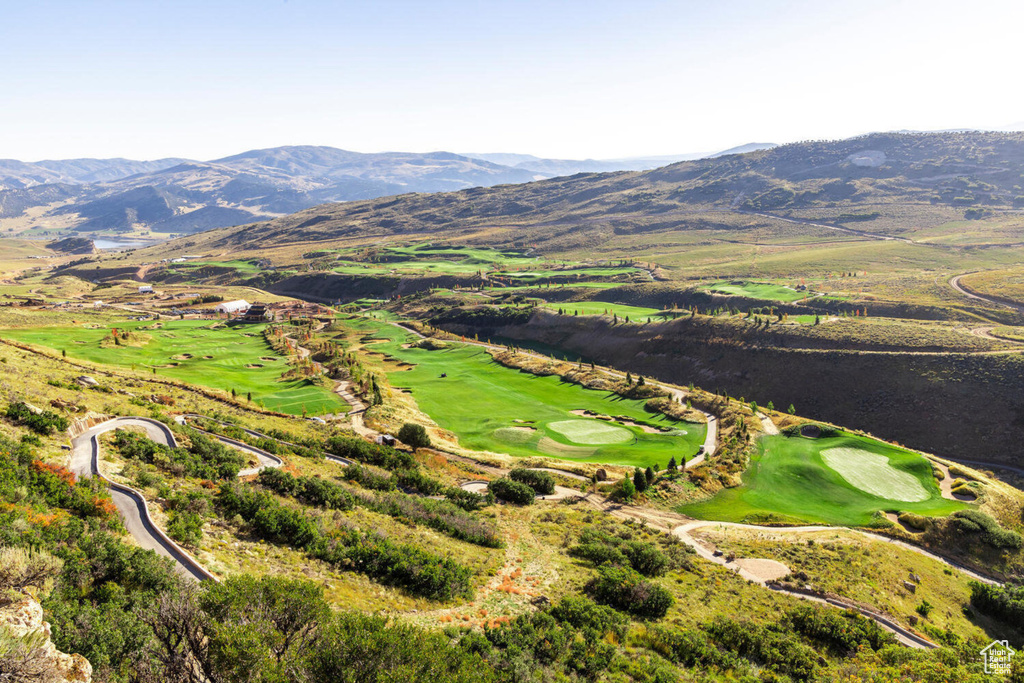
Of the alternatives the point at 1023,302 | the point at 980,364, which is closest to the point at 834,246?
the point at 1023,302

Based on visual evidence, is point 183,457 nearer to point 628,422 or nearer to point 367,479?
point 367,479

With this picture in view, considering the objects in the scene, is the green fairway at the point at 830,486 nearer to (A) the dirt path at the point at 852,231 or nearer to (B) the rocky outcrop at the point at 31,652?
(B) the rocky outcrop at the point at 31,652

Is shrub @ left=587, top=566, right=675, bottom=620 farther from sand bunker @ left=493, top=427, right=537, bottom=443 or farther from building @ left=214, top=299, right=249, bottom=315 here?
building @ left=214, top=299, right=249, bottom=315

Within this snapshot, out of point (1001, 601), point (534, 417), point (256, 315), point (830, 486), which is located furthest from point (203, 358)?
point (1001, 601)

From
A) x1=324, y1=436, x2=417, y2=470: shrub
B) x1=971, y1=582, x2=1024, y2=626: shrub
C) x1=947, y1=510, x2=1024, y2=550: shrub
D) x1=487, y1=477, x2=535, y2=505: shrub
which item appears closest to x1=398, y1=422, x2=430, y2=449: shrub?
x1=324, y1=436, x2=417, y2=470: shrub

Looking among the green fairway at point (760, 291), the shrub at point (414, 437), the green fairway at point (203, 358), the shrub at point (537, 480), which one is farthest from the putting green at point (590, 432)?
the green fairway at point (760, 291)

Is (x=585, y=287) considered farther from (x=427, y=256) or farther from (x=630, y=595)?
(x=630, y=595)
